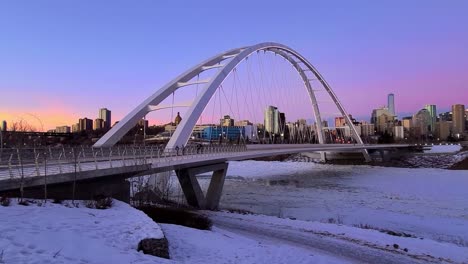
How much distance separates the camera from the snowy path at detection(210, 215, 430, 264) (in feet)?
42.0

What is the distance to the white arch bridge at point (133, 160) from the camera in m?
13.9

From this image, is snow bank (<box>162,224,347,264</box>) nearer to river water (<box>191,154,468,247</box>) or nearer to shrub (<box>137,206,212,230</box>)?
shrub (<box>137,206,212,230</box>)

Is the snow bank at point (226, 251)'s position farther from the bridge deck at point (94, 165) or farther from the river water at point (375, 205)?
the river water at point (375, 205)

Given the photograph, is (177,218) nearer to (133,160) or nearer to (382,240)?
(133,160)

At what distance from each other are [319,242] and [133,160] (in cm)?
1073

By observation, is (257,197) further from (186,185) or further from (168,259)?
(168,259)

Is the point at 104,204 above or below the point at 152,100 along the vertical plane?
below

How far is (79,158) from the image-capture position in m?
18.7

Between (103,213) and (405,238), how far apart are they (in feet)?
36.1

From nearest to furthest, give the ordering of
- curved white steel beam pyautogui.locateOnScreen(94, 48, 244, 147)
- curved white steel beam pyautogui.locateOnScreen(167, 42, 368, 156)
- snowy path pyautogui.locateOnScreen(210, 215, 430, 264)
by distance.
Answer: snowy path pyautogui.locateOnScreen(210, 215, 430, 264)
curved white steel beam pyautogui.locateOnScreen(167, 42, 368, 156)
curved white steel beam pyautogui.locateOnScreen(94, 48, 244, 147)

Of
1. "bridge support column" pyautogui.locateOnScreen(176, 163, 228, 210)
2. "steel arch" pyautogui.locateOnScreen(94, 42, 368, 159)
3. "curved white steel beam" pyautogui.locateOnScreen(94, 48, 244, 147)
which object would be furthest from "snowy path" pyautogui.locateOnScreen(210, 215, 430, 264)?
"curved white steel beam" pyautogui.locateOnScreen(94, 48, 244, 147)

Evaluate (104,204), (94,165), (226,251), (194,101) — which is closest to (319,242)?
(226,251)

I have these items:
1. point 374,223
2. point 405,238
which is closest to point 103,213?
point 405,238

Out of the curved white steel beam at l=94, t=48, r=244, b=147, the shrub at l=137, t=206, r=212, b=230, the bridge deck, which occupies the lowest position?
the shrub at l=137, t=206, r=212, b=230
